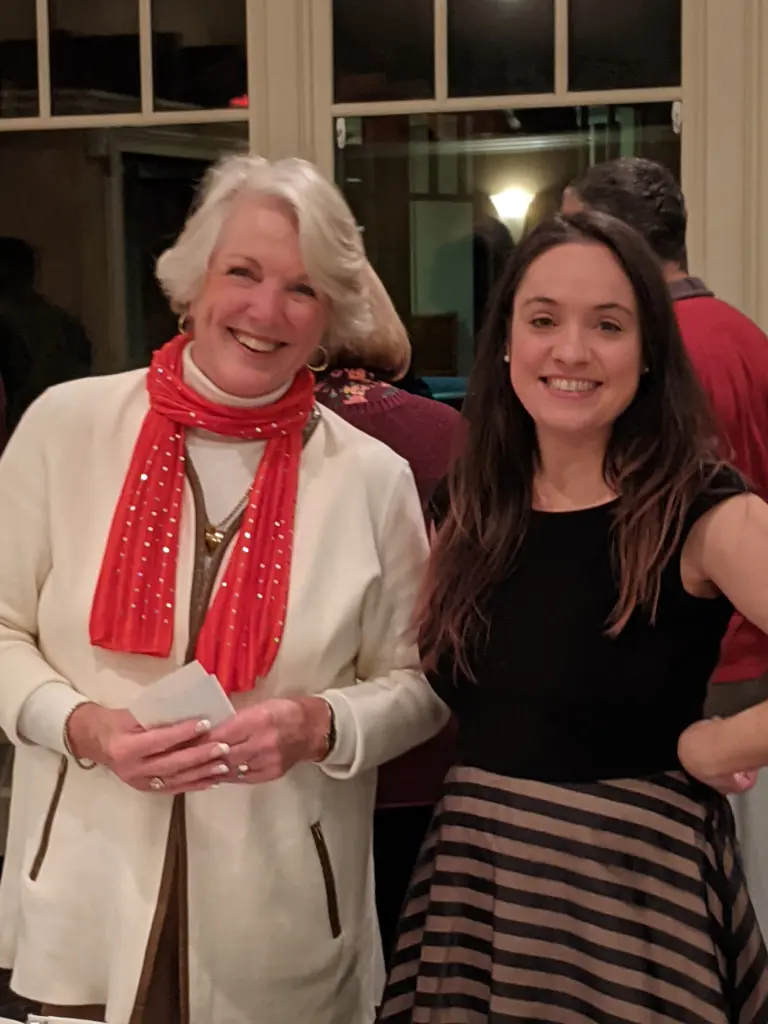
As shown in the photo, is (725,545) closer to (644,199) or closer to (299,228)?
(299,228)

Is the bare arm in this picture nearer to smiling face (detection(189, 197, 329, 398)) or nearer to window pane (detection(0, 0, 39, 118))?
smiling face (detection(189, 197, 329, 398))

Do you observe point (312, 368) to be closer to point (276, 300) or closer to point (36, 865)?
point (276, 300)

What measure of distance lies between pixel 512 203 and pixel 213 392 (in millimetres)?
1571

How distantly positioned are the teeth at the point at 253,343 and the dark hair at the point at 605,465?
26 centimetres

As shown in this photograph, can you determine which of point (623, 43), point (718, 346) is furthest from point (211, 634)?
point (623, 43)

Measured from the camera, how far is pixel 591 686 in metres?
1.30

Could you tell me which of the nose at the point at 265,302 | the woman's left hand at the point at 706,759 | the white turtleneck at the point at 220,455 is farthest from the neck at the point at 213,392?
the woman's left hand at the point at 706,759

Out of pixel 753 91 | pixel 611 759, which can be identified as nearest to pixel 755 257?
pixel 753 91

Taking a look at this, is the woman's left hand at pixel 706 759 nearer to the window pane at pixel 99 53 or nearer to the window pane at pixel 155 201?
the window pane at pixel 155 201

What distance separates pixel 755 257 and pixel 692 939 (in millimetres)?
1819

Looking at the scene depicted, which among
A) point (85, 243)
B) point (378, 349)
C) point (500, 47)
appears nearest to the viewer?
point (378, 349)

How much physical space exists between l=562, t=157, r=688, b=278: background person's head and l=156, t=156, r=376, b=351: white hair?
2.78ft

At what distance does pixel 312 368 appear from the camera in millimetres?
1585

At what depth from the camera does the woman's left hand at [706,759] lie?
1254 millimetres
